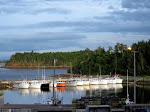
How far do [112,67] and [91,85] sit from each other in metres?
28.7

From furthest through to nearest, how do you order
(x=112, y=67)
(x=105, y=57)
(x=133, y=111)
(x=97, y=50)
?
1. (x=97, y=50)
2. (x=105, y=57)
3. (x=112, y=67)
4. (x=133, y=111)

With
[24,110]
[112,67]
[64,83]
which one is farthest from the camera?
[112,67]

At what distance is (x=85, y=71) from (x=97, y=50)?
25.8 metres

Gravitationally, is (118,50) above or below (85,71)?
above

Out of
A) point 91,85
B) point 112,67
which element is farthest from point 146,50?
point 91,85

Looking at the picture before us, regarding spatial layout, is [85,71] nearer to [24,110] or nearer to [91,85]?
[91,85]

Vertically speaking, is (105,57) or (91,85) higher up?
(105,57)

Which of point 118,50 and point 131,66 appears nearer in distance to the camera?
point 131,66

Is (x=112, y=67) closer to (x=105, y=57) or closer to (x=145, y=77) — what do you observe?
(x=105, y=57)

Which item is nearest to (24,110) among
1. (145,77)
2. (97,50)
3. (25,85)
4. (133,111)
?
(133,111)

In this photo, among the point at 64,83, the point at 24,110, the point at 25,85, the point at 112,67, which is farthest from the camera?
the point at 112,67

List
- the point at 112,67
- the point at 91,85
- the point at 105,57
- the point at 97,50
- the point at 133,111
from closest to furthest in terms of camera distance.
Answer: the point at 133,111 → the point at 91,85 → the point at 112,67 → the point at 105,57 → the point at 97,50

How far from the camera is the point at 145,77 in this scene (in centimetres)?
12088

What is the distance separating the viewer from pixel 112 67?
466 feet
